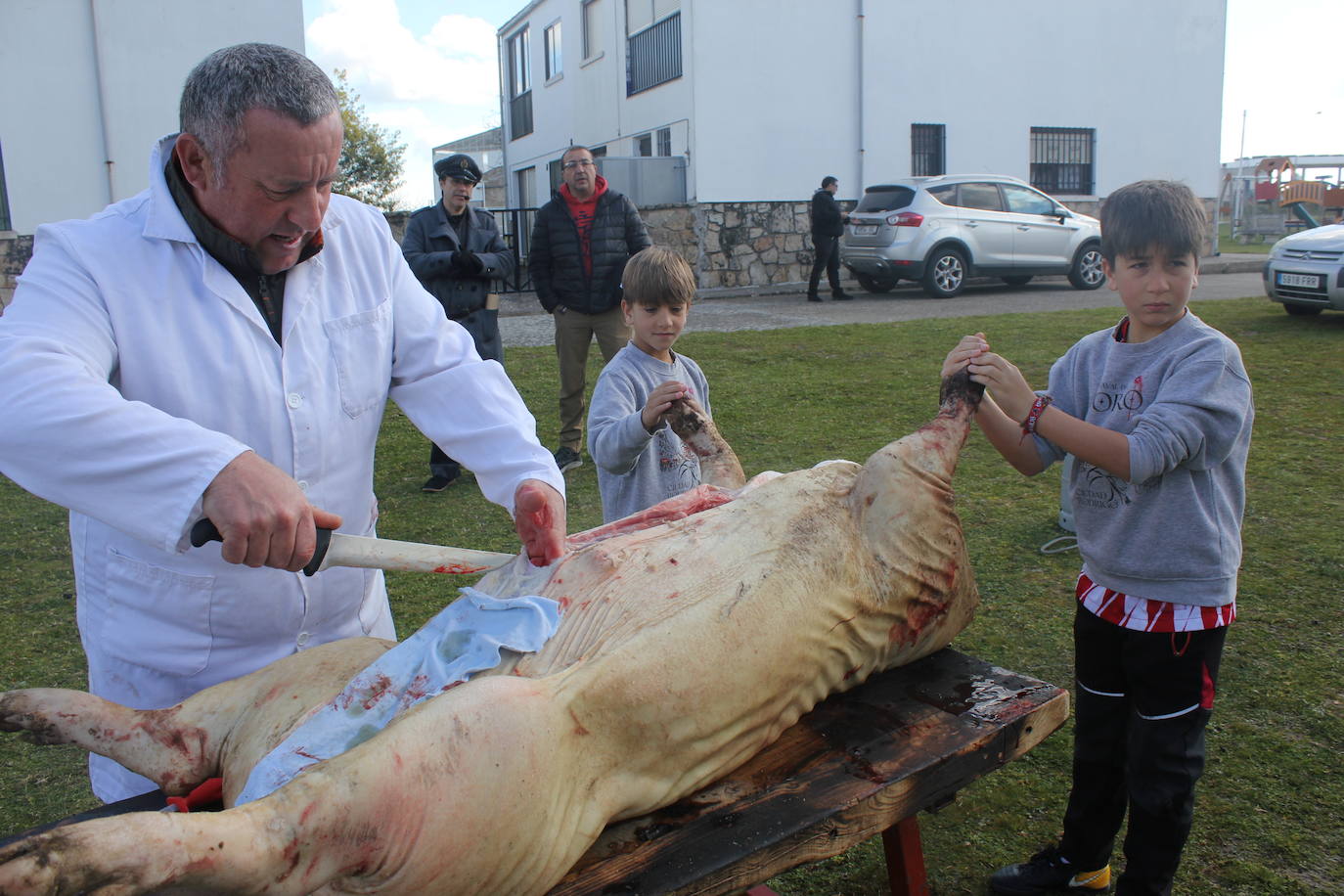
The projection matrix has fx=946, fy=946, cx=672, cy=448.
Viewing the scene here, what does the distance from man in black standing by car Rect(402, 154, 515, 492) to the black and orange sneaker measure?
14.7 feet

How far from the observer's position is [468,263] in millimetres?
6254

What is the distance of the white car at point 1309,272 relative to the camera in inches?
407

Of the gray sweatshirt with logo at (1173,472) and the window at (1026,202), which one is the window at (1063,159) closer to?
the window at (1026,202)

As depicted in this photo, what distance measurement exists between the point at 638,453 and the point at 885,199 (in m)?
13.0

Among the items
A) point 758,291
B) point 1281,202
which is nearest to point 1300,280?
point 758,291

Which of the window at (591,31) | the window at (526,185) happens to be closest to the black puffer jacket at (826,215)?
the window at (591,31)

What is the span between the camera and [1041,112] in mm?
18375

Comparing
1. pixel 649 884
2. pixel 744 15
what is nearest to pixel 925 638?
pixel 649 884

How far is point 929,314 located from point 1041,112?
8.03 m

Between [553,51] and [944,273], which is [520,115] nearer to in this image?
[553,51]

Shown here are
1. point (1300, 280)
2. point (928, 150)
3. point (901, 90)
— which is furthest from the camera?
point (928, 150)

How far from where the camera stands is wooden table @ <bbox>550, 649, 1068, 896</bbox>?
5.66 feet

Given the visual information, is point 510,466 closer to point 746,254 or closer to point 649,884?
point 649,884

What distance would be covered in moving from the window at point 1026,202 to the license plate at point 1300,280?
485 centimetres
